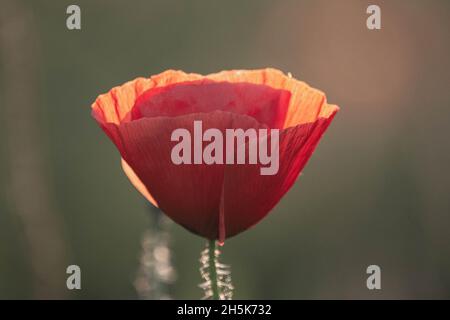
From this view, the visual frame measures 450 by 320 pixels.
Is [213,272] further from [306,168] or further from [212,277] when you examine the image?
[306,168]

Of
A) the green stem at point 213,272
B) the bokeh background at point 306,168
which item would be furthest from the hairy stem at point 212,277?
the bokeh background at point 306,168

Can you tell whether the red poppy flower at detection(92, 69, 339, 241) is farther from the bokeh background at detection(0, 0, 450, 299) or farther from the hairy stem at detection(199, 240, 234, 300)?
the bokeh background at detection(0, 0, 450, 299)

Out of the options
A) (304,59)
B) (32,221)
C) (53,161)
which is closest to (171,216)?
(32,221)

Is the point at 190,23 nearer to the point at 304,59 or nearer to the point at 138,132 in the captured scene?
the point at 304,59

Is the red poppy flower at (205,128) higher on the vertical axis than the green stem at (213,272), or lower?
higher

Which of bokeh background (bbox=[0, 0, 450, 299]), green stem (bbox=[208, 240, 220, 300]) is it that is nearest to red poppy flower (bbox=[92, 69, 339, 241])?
green stem (bbox=[208, 240, 220, 300])

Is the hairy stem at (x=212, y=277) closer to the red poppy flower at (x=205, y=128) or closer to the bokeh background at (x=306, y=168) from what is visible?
the red poppy flower at (x=205, y=128)
